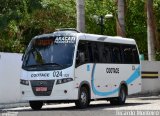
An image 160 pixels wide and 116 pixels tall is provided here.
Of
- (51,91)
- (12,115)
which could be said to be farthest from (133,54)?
(12,115)

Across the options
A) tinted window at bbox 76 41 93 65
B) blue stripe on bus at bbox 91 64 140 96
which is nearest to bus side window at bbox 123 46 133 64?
blue stripe on bus at bbox 91 64 140 96

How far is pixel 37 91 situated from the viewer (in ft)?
72.8

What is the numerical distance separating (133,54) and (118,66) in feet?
6.84

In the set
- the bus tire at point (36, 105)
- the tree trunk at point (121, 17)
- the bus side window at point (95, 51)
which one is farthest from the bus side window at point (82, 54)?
the tree trunk at point (121, 17)

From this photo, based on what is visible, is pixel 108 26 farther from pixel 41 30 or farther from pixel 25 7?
pixel 25 7

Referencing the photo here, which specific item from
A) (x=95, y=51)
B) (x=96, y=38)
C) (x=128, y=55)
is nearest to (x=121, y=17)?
(x=128, y=55)

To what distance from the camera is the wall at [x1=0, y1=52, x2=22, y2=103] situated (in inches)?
1068

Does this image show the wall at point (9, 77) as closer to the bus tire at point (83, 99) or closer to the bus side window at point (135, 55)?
the bus side window at point (135, 55)

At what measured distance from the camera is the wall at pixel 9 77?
89.0ft

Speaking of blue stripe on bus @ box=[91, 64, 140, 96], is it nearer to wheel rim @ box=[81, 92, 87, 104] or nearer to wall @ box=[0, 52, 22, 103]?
wheel rim @ box=[81, 92, 87, 104]

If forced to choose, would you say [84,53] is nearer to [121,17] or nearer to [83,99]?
[83,99]

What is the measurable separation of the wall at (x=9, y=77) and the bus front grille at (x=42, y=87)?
5078 millimetres

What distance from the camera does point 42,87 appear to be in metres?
22.2

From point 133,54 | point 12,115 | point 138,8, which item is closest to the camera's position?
point 12,115
